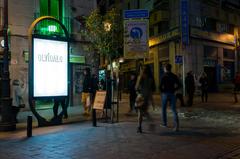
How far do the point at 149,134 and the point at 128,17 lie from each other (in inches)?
167

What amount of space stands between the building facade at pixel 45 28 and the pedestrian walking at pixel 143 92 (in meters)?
8.42

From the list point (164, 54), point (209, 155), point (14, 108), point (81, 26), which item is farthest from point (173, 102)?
point (164, 54)

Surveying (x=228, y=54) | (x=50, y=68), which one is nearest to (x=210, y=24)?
(x=228, y=54)

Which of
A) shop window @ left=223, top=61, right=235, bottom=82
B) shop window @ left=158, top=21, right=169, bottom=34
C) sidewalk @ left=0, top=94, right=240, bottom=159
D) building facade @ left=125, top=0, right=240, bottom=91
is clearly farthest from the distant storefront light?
shop window @ left=223, top=61, right=235, bottom=82

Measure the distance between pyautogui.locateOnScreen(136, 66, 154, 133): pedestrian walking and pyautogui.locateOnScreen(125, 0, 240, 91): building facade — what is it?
65.6 feet

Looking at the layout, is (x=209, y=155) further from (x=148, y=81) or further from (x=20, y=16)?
(x=20, y=16)

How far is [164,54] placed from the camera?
34.7 m

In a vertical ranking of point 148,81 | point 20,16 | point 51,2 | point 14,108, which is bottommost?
point 14,108

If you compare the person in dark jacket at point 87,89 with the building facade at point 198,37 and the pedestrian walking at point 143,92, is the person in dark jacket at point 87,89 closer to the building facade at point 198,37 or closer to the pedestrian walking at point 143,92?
the pedestrian walking at point 143,92

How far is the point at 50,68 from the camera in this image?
1233 cm

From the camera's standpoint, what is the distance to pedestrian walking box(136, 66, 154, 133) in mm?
10125

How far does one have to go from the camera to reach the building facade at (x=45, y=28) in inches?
721

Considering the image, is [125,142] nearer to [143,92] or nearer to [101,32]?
[143,92]

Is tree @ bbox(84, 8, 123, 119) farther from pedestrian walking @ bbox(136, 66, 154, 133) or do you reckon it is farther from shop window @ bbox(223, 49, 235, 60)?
shop window @ bbox(223, 49, 235, 60)
